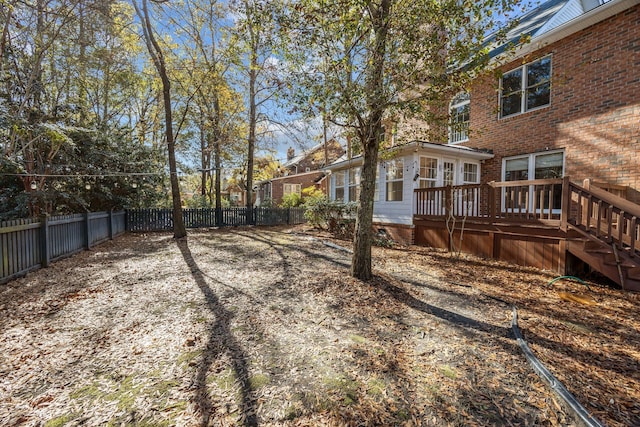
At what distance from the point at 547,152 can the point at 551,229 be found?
3.49 m

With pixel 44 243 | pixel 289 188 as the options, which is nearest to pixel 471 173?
pixel 44 243

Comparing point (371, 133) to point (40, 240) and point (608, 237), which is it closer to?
point (608, 237)

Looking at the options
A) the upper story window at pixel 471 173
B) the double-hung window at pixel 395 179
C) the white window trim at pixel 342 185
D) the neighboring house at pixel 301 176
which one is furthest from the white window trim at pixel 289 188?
the upper story window at pixel 471 173

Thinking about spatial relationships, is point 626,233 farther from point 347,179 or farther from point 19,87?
point 19,87

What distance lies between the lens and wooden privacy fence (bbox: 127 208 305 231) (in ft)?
44.1

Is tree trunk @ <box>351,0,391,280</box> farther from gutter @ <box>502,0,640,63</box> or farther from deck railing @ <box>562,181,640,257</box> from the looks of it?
deck railing @ <box>562,181,640,257</box>

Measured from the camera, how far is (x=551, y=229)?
5934 millimetres

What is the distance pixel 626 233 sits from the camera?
17.0 ft

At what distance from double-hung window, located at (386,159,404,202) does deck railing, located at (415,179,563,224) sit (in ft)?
3.33

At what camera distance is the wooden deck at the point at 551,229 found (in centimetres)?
481

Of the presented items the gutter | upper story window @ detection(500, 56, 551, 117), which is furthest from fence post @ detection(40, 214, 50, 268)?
upper story window @ detection(500, 56, 551, 117)

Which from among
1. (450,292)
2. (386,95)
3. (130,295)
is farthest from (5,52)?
(450,292)

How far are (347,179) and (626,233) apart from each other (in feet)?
30.0

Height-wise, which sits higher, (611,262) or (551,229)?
(551,229)
